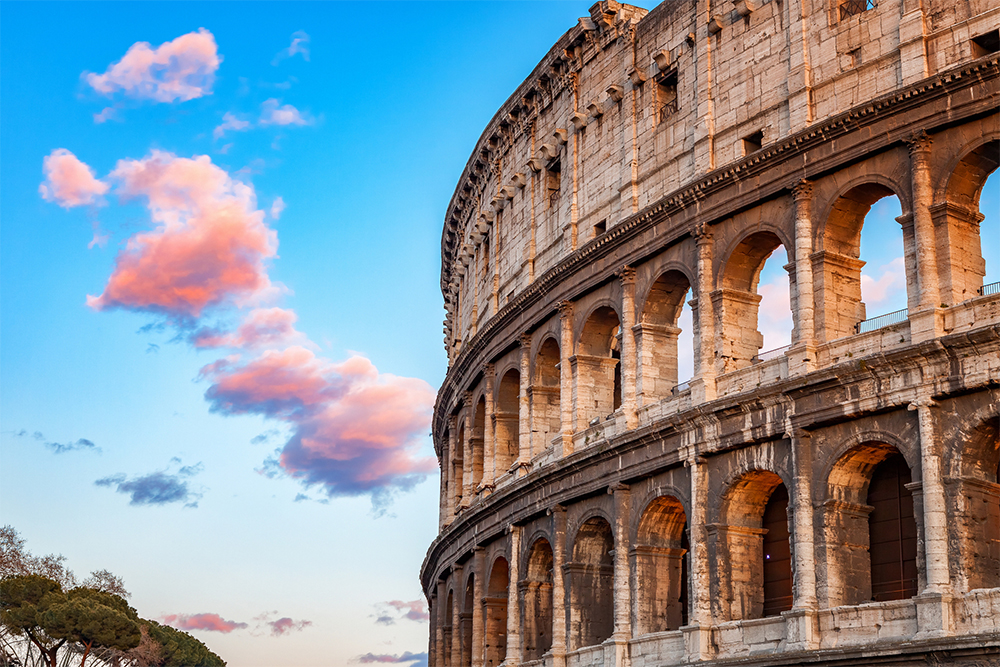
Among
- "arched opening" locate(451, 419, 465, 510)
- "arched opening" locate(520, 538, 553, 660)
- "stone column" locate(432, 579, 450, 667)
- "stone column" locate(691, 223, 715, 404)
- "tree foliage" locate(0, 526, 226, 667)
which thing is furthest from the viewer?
"tree foliage" locate(0, 526, 226, 667)

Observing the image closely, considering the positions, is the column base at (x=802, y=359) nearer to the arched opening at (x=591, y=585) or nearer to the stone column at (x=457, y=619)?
the arched opening at (x=591, y=585)

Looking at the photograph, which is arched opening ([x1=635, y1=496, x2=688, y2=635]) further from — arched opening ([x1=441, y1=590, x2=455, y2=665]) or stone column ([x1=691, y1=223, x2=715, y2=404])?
arched opening ([x1=441, y1=590, x2=455, y2=665])

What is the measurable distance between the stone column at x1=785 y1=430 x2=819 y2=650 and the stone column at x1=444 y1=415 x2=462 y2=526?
55.7 ft

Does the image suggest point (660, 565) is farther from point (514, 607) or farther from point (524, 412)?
point (524, 412)

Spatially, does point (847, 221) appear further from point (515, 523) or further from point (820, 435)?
point (515, 523)

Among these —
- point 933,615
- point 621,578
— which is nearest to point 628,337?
point 621,578

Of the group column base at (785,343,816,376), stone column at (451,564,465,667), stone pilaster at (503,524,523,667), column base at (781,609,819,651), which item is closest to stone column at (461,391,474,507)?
stone column at (451,564,465,667)

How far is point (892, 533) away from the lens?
71.4 ft

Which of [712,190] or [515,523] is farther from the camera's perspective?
[515,523]

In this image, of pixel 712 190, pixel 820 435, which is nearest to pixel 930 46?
pixel 712 190

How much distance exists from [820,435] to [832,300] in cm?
252

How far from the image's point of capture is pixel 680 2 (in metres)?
28.5

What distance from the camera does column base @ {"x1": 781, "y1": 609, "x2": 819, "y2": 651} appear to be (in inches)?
826

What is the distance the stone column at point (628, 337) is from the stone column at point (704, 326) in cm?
217
